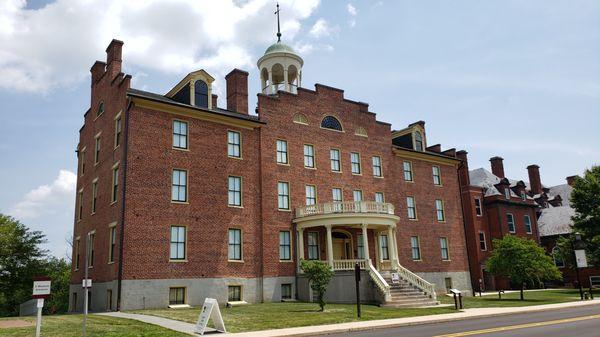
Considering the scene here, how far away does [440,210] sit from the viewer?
40.8 metres

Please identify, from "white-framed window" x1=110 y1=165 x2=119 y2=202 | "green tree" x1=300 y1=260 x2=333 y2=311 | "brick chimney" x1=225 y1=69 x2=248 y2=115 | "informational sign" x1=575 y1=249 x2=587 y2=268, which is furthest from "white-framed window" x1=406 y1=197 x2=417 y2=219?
"white-framed window" x1=110 y1=165 x2=119 y2=202

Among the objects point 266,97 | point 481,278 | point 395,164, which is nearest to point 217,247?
point 266,97

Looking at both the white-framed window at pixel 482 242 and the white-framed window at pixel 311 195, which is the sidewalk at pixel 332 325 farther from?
the white-framed window at pixel 482 242

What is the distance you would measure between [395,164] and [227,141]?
14.9 m

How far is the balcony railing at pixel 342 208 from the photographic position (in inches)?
1209

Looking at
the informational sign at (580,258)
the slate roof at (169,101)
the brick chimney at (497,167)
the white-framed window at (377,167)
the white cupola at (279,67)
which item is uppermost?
the white cupola at (279,67)

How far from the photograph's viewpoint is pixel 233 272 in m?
28.2

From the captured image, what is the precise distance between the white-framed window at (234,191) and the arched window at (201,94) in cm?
492

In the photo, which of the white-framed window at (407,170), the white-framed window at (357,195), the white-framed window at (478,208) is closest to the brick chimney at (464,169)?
the white-framed window at (478,208)

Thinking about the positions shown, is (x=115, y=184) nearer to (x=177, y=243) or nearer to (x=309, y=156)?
(x=177, y=243)

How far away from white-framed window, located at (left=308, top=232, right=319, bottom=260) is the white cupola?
36.9ft

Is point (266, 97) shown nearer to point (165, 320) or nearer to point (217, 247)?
point (217, 247)

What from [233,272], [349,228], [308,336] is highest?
[349,228]

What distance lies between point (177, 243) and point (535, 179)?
52368 mm
